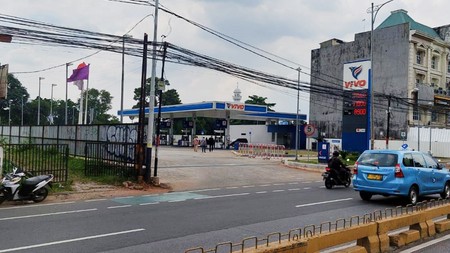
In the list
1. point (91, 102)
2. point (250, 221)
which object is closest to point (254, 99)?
point (91, 102)

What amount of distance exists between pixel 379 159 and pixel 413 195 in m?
1.40

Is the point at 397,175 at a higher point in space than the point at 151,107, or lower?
lower

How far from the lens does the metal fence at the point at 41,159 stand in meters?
14.9

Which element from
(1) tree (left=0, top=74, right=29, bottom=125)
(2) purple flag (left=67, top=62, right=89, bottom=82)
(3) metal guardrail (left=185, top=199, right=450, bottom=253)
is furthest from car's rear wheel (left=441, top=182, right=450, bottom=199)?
(1) tree (left=0, top=74, right=29, bottom=125)

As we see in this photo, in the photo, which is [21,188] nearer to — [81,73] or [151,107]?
[151,107]

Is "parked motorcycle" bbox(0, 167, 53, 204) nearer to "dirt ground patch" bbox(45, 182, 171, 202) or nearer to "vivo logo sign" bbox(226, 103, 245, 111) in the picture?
"dirt ground patch" bbox(45, 182, 171, 202)

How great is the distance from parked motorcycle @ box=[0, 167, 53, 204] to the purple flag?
20.7m

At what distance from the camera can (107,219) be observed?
955 centimetres

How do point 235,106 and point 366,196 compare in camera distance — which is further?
point 235,106

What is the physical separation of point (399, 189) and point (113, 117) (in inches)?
4100

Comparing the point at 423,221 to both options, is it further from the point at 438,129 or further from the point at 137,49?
the point at 438,129

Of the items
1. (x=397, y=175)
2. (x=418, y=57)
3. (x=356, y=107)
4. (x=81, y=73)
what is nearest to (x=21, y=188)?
(x=397, y=175)

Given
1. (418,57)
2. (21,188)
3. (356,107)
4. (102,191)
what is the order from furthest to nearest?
(418,57) < (356,107) < (102,191) < (21,188)

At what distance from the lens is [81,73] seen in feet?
105
